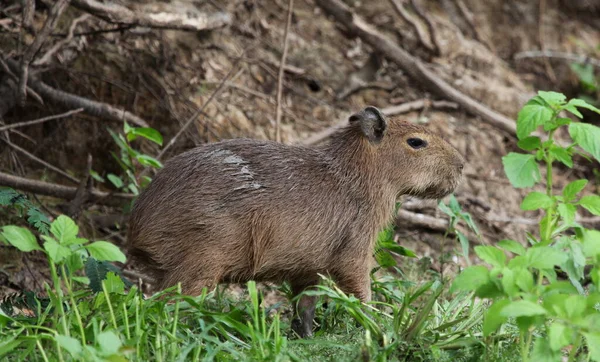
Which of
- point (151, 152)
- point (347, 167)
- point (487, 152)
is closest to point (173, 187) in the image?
point (347, 167)

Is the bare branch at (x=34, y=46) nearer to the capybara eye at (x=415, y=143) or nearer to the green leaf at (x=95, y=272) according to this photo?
the green leaf at (x=95, y=272)

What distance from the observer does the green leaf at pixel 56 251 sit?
3242 mm

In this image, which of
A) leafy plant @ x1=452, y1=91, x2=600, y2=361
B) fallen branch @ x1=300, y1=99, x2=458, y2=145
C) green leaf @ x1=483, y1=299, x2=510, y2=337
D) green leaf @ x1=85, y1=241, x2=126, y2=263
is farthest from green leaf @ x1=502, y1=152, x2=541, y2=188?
fallen branch @ x1=300, y1=99, x2=458, y2=145

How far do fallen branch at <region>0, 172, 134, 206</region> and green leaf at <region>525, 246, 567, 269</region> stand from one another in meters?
3.17

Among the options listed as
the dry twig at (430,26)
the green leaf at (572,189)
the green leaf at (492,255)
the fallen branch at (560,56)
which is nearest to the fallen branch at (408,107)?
the dry twig at (430,26)

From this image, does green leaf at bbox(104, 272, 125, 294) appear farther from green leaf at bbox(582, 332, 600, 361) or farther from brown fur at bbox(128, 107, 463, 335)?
green leaf at bbox(582, 332, 600, 361)

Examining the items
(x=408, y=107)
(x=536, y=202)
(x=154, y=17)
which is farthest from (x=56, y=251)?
(x=408, y=107)

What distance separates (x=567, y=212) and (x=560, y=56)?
588cm

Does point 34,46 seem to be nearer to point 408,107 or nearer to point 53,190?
point 53,190

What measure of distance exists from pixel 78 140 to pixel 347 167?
2575mm

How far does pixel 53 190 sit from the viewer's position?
5492 mm

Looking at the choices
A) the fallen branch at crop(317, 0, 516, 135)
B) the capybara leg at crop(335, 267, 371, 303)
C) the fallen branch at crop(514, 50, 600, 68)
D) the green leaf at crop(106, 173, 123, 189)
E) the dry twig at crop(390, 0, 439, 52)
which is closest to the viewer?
the capybara leg at crop(335, 267, 371, 303)

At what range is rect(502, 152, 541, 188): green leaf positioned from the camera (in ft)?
12.0

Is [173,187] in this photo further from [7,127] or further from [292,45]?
[292,45]
